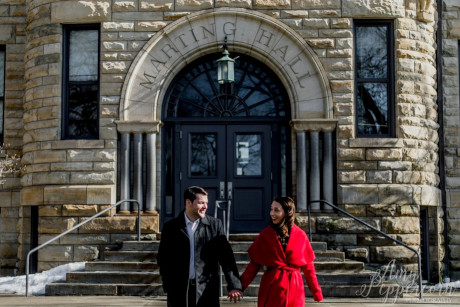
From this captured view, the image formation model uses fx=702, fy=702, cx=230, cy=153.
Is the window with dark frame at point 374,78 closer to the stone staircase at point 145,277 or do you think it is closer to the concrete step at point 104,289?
the stone staircase at point 145,277

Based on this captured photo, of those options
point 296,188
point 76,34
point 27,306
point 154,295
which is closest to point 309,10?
point 296,188

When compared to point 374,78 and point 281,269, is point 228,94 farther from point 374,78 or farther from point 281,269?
point 281,269

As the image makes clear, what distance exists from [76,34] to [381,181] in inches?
242

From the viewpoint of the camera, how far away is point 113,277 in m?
10.0

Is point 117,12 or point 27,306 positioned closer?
point 27,306

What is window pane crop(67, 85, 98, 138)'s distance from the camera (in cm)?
1280

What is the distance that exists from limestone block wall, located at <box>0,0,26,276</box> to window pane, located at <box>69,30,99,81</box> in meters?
1.40

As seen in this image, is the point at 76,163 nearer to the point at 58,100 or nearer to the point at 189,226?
the point at 58,100

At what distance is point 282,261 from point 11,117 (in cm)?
925

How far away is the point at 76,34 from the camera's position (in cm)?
1300

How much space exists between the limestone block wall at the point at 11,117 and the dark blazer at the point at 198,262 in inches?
323

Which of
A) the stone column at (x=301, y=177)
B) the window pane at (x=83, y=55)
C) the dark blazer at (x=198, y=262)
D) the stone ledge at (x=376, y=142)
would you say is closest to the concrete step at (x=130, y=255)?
the stone column at (x=301, y=177)

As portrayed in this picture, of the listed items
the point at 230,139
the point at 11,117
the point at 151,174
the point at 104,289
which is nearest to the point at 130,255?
the point at 104,289

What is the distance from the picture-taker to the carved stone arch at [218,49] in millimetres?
12438
